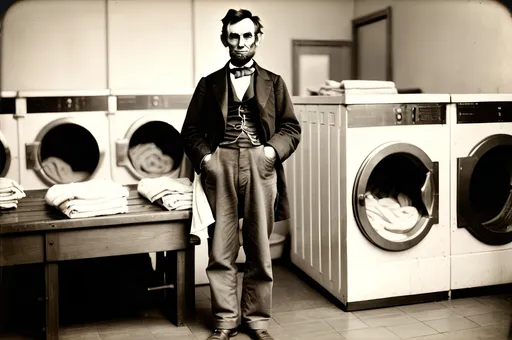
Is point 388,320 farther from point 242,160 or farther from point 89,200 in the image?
point 89,200

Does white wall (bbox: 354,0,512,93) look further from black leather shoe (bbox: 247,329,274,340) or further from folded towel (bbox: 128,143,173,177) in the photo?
black leather shoe (bbox: 247,329,274,340)

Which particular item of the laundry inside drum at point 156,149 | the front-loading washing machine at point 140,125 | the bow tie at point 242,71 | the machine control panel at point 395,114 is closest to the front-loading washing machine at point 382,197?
the machine control panel at point 395,114

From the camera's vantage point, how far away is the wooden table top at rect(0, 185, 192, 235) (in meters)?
3.06

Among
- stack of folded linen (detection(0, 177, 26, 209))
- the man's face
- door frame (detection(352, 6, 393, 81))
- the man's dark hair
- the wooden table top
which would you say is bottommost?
the wooden table top

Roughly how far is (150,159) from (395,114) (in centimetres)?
200

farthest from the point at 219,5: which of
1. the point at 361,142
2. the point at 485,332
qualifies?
the point at 485,332

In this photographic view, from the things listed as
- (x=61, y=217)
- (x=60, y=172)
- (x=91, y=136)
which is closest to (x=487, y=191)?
(x=61, y=217)

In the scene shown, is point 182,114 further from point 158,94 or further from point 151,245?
point 151,245

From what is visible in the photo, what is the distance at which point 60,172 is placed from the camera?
4.62 meters

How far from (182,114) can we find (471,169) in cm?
205

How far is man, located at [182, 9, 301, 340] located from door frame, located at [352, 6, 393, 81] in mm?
2154

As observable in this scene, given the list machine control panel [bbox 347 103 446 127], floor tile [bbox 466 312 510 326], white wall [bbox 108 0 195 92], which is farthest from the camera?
white wall [bbox 108 0 195 92]

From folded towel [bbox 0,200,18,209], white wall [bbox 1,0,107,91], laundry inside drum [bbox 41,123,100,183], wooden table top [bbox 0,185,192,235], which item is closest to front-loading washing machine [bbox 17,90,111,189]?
laundry inside drum [bbox 41,123,100,183]

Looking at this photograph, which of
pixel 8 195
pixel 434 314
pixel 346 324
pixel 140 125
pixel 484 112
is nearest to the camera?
pixel 8 195
